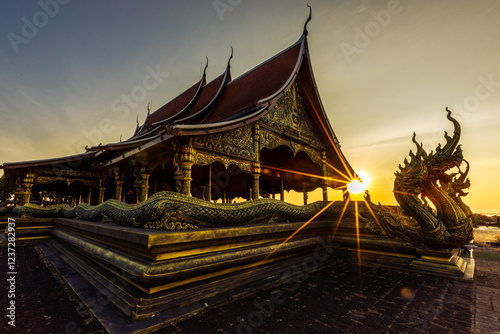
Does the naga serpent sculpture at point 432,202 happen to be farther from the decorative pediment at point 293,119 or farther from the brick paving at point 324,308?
the decorative pediment at point 293,119

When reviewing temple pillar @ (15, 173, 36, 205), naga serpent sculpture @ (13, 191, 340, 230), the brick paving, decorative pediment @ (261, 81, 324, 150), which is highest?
decorative pediment @ (261, 81, 324, 150)

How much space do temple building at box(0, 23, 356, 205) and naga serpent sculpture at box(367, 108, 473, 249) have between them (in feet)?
11.9

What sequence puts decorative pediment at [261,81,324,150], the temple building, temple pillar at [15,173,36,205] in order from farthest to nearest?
1. temple pillar at [15,173,36,205]
2. decorative pediment at [261,81,324,150]
3. the temple building

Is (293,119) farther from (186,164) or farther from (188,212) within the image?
(188,212)

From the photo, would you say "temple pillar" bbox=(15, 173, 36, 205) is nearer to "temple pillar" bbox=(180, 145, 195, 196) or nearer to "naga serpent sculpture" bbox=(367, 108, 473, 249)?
"temple pillar" bbox=(180, 145, 195, 196)

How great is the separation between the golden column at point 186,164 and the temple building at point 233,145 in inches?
0.9

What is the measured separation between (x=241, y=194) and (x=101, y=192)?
852 cm

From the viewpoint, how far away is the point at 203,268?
8.24 ft

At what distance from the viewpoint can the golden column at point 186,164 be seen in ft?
15.6

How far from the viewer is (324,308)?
2264 mm

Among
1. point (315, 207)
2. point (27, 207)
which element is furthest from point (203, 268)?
point (27, 207)

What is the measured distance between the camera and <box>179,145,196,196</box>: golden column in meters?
4.77

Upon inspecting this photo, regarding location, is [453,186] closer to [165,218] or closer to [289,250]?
[289,250]

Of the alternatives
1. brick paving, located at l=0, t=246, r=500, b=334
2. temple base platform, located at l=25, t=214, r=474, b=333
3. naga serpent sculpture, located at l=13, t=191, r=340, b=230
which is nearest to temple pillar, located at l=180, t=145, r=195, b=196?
naga serpent sculpture, located at l=13, t=191, r=340, b=230
